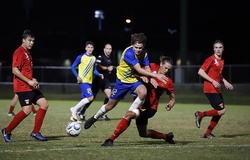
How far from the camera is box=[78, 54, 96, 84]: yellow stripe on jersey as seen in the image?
16.5 metres

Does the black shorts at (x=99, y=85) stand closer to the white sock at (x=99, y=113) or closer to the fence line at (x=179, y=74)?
the white sock at (x=99, y=113)

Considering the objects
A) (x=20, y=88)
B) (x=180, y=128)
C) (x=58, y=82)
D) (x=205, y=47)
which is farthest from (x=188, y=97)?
(x=205, y=47)

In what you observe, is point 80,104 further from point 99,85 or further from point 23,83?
point 23,83

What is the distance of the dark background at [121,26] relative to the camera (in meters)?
53.6

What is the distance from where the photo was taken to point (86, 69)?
54.4 ft

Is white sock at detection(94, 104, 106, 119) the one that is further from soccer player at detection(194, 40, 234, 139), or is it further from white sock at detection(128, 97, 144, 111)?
soccer player at detection(194, 40, 234, 139)

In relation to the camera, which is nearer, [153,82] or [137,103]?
[153,82]

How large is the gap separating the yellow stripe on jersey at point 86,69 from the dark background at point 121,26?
35.6 meters

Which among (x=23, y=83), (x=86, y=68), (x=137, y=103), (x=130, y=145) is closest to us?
(x=137, y=103)

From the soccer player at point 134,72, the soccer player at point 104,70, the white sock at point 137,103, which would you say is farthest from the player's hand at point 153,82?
the soccer player at point 104,70

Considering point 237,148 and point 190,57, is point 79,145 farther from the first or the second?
point 190,57

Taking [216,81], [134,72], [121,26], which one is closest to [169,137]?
[134,72]

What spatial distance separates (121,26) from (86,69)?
4956cm

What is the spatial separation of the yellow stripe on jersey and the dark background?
3560 cm
